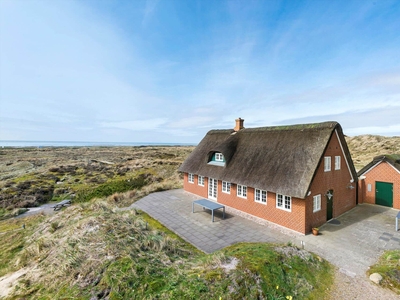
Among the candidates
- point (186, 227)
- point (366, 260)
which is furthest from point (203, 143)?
point (366, 260)

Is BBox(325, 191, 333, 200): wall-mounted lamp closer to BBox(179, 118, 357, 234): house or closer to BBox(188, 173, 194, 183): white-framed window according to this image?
BBox(179, 118, 357, 234): house

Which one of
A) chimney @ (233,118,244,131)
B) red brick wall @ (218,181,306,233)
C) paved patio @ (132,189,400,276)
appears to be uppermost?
→ chimney @ (233,118,244,131)

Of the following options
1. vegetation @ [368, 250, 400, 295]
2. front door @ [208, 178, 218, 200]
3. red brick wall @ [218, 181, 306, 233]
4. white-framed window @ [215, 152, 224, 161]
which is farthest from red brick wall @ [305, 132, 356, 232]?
front door @ [208, 178, 218, 200]

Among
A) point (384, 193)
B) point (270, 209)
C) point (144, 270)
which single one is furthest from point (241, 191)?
point (384, 193)

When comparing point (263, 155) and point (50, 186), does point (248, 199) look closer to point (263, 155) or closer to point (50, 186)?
point (263, 155)

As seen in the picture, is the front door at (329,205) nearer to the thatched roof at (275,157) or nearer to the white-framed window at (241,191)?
the thatched roof at (275,157)

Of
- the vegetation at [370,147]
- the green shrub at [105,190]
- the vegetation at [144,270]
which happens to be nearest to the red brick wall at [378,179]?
the vegetation at [144,270]
